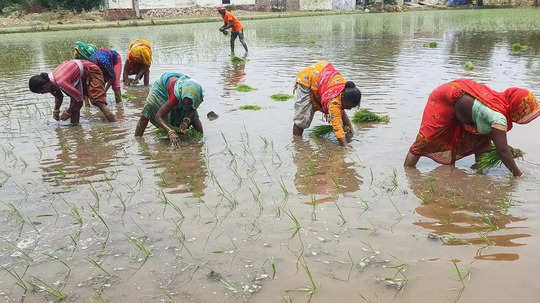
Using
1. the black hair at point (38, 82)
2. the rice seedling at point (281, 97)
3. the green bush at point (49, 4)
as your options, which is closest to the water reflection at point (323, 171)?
the rice seedling at point (281, 97)

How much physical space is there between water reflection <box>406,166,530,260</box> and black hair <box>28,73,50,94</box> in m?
4.38

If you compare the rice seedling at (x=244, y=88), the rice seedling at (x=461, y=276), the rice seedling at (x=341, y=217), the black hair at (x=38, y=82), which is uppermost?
the black hair at (x=38, y=82)

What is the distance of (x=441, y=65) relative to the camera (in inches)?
401

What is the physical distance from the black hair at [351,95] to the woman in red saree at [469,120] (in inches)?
28.5

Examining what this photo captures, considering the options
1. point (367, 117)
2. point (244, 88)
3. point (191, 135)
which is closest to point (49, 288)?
point (191, 135)

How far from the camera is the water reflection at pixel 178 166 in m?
4.01

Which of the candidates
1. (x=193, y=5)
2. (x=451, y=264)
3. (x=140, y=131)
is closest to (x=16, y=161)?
(x=140, y=131)

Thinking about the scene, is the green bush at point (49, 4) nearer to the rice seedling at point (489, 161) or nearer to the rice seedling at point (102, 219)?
the rice seedling at point (102, 219)

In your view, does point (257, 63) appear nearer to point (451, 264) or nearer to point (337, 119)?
point (337, 119)

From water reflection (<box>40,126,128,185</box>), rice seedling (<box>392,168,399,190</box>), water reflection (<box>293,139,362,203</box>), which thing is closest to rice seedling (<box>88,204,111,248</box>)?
water reflection (<box>40,126,128,185</box>)

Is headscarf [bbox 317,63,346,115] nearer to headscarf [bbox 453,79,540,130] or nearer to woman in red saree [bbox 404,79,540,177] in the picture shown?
woman in red saree [bbox 404,79,540,177]

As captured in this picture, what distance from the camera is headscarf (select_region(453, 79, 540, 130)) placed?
3.69m

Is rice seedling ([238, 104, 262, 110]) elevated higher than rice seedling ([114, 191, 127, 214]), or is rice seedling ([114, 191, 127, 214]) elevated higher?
rice seedling ([238, 104, 262, 110])

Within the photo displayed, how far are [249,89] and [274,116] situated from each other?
1.95m
